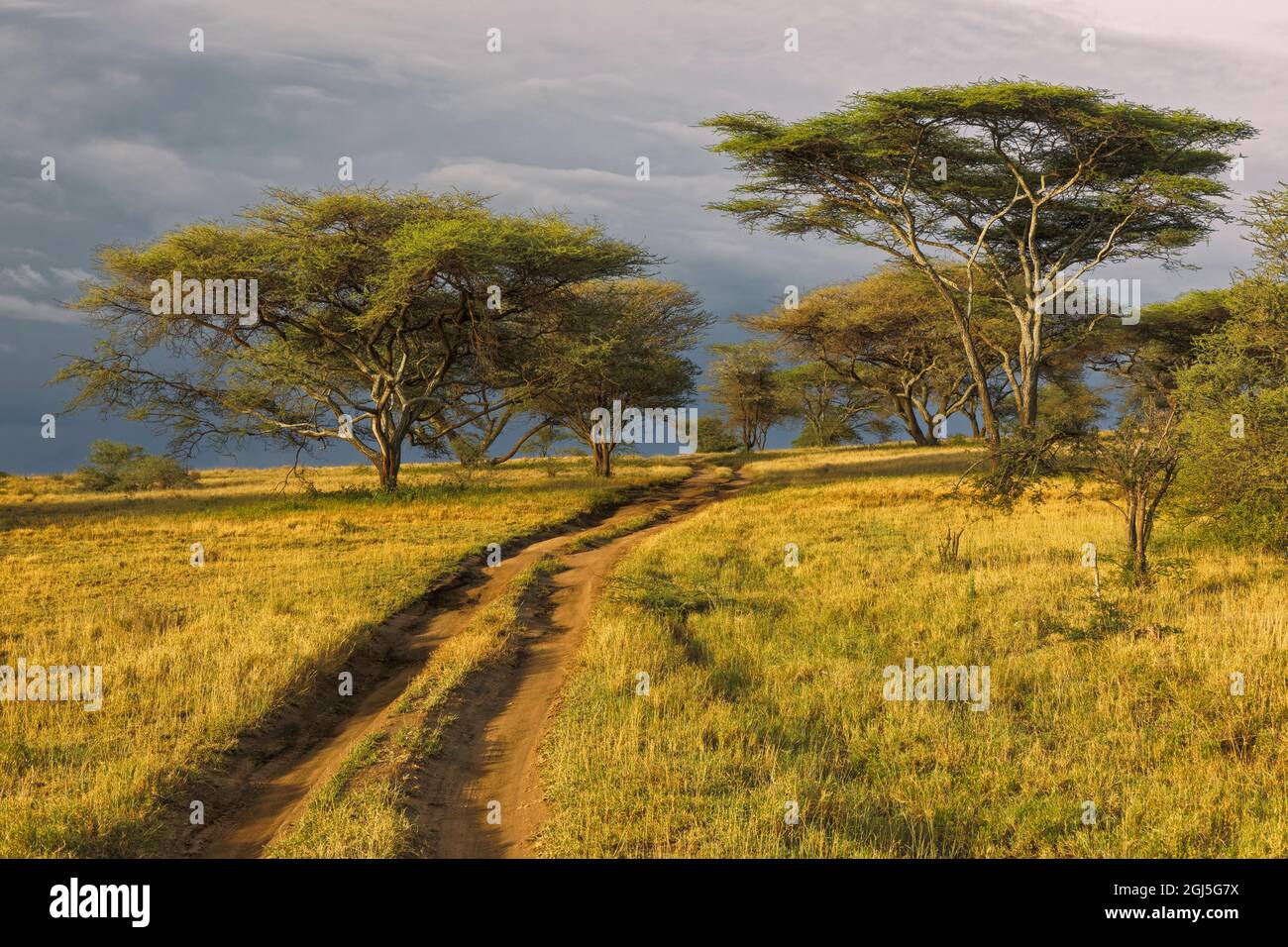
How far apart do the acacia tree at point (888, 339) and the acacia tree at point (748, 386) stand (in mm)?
6654

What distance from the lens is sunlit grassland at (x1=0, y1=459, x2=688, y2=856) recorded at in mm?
7230

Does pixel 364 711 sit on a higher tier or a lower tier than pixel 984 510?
lower

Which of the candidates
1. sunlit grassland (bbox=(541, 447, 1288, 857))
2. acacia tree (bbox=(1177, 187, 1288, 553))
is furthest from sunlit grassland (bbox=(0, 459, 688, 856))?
acacia tree (bbox=(1177, 187, 1288, 553))

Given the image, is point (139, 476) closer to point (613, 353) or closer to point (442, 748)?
point (613, 353)

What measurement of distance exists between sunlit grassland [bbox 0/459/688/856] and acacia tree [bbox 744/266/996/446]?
86.9 ft

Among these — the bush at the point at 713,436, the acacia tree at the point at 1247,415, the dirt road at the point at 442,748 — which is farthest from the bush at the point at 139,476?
the bush at the point at 713,436

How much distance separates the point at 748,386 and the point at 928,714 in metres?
57.5

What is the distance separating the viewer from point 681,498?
29406 mm

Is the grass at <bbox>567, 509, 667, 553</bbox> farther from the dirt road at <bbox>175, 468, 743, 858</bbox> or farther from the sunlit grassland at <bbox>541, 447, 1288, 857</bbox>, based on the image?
the dirt road at <bbox>175, 468, 743, 858</bbox>

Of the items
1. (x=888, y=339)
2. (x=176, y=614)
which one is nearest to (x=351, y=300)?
(x=176, y=614)

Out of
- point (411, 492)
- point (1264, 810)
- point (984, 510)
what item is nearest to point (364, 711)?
point (1264, 810)

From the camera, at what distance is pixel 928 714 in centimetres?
877

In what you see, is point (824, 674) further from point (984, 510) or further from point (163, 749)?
point (984, 510)
